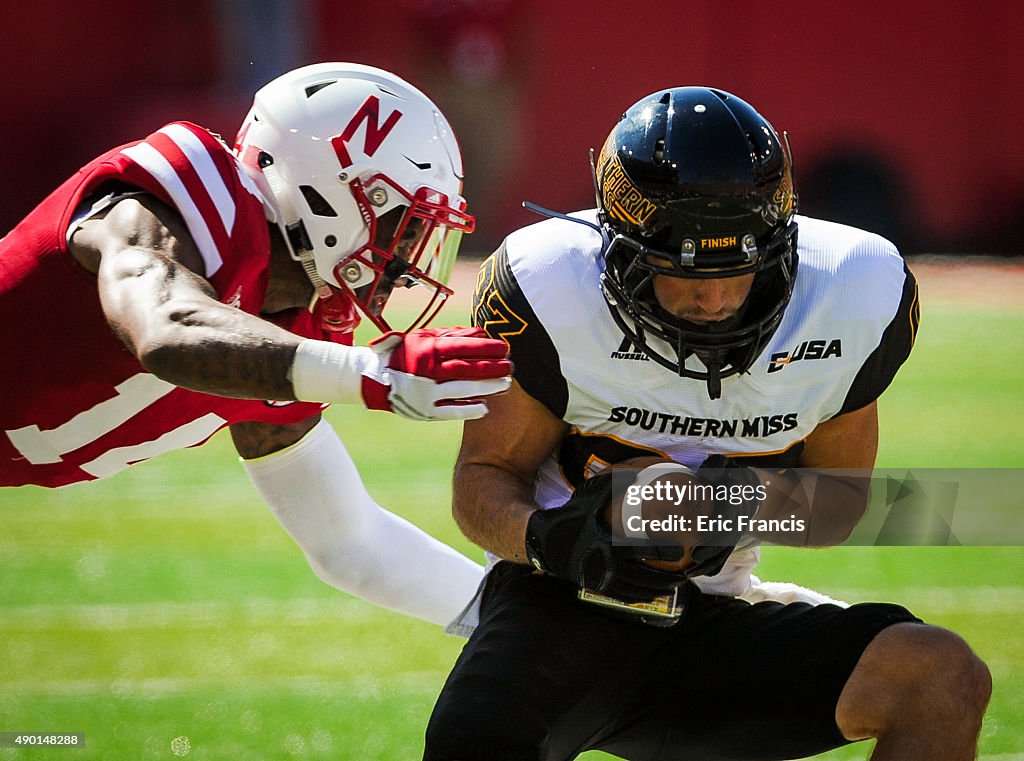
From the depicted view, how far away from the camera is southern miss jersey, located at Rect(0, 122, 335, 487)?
9.15 ft

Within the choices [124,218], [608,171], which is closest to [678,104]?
[608,171]

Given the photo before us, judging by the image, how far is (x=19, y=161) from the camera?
1352cm

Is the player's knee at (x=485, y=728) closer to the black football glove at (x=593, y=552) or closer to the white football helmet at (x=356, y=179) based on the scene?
the black football glove at (x=593, y=552)

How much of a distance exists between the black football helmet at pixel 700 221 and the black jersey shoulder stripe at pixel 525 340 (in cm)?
16

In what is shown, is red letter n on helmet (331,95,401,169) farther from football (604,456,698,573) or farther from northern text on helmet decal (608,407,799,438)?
football (604,456,698,573)

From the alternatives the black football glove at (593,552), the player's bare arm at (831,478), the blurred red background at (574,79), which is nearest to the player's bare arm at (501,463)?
the black football glove at (593,552)

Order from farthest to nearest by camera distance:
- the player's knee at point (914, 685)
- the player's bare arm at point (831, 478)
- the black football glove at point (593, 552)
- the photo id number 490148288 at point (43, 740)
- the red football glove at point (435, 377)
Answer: the photo id number 490148288 at point (43, 740) → the player's bare arm at point (831, 478) → the black football glove at point (593, 552) → the player's knee at point (914, 685) → the red football glove at point (435, 377)

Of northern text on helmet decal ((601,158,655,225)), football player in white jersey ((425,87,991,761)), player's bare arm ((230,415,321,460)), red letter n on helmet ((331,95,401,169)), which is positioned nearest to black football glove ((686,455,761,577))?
football player in white jersey ((425,87,991,761))

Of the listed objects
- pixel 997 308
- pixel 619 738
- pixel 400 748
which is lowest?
pixel 997 308

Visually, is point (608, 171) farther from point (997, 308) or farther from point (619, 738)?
point (997, 308)

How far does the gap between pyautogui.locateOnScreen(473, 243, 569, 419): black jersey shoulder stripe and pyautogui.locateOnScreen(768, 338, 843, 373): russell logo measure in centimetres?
45

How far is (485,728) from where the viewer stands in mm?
2461

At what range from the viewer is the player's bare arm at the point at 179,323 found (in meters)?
2.23

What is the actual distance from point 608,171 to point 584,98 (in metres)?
11.3
